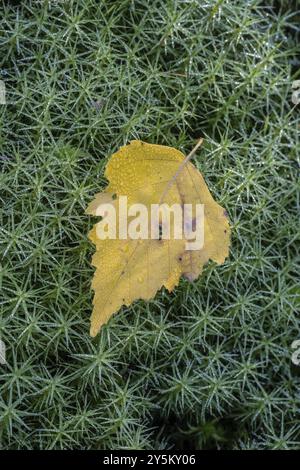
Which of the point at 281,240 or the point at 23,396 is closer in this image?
the point at 23,396

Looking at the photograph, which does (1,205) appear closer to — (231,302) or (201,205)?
(201,205)

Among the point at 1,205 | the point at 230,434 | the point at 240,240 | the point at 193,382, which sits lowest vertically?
the point at 230,434

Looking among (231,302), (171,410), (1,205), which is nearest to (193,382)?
(171,410)

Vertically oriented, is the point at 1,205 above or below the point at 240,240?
above

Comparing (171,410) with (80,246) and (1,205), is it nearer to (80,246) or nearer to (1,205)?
(80,246)
